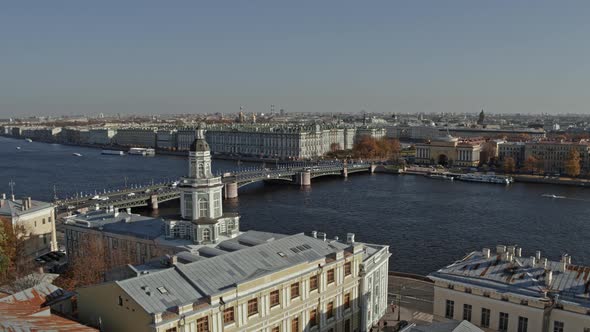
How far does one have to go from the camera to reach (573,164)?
73.2m

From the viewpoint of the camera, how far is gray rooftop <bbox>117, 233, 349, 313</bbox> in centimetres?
1339

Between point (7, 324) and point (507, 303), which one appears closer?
point (7, 324)

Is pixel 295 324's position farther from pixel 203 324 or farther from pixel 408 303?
pixel 408 303

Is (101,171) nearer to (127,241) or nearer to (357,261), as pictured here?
(127,241)

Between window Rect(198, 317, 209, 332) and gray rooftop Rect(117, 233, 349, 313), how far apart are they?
0.52 meters

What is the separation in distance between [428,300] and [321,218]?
921 inches

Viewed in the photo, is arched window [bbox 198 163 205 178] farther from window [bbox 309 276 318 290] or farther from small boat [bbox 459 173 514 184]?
small boat [bbox 459 173 514 184]

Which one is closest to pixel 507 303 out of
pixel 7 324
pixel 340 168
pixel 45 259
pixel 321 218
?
pixel 7 324

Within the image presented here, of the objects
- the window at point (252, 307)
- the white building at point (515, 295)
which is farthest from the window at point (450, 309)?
the window at point (252, 307)

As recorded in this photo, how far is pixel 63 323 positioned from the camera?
13.5 metres

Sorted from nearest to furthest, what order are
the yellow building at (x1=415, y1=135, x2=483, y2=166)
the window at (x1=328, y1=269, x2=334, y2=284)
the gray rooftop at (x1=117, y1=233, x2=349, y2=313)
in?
the gray rooftop at (x1=117, y1=233, x2=349, y2=313) → the window at (x1=328, y1=269, x2=334, y2=284) → the yellow building at (x1=415, y1=135, x2=483, y2=166)

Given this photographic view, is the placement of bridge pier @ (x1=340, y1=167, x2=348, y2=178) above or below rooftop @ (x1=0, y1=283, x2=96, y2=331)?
below

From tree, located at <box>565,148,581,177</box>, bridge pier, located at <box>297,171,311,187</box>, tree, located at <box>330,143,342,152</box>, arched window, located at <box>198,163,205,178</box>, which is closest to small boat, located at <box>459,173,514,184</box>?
tree, located at <box>565,148,581,177</box>

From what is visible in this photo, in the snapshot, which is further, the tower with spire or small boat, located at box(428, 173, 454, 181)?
Answer: small boat, located at box(428, 173, 454, 181)
